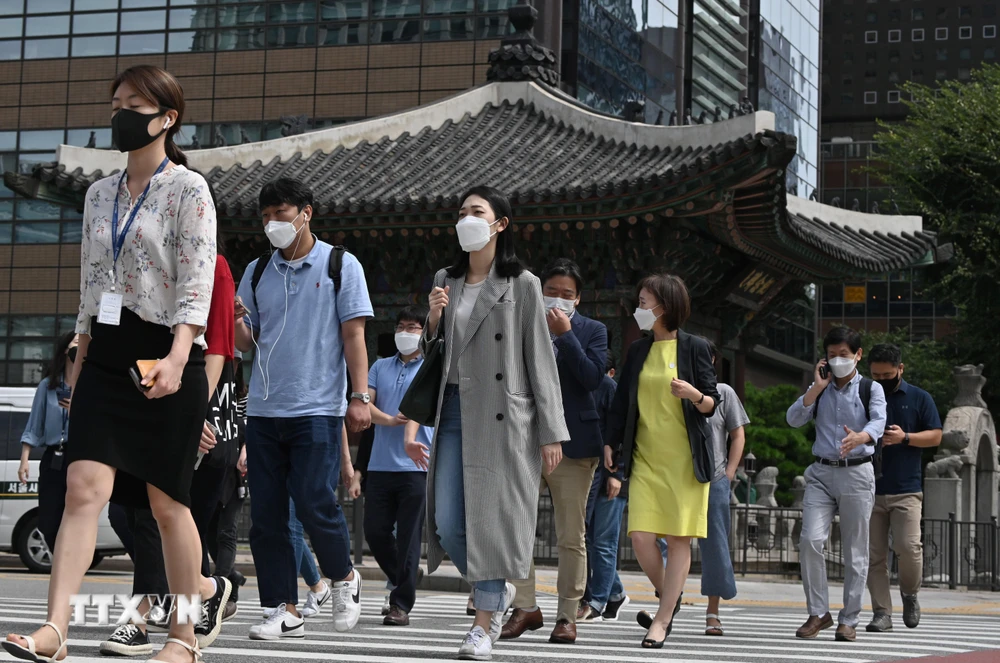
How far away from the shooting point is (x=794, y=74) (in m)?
56.7

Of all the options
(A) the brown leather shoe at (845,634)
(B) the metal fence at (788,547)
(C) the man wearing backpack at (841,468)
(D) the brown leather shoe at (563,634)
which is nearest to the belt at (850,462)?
(C) the man wearing backpack at (841,468)

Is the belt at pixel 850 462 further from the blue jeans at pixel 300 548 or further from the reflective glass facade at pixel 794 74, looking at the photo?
the reflective glass facade at pixel 794 74

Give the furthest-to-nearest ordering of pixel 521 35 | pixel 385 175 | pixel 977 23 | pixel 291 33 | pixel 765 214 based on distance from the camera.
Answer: pixel 977 23
pixel 291 33
pixel 521 35
pixel 385 175
pixel 765 214

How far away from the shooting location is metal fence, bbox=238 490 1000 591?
19219 mm

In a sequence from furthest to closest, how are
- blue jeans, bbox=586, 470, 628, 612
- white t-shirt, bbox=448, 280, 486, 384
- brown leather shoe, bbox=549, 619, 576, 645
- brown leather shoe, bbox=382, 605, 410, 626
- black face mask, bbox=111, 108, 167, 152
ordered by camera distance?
1. blue jeans, bbox=586, 470, 628, 612
2. brown leather shoe, bbox=382, 605, 410, 626
3. brown leather shoe, bbox=549, 619, 576, 645
4. white t-shirt, bbox=448, 280, 486, 384
5. black face mask, bbox=111, 108, 167, 152

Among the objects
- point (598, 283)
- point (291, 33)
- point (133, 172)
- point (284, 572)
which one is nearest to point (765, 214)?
point (598, 283)

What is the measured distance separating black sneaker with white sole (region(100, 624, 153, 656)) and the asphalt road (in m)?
0.05

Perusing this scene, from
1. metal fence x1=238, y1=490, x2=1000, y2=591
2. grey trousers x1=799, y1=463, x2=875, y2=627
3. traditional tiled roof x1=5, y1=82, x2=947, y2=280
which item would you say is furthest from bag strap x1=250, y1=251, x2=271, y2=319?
metal fence x1=238, y1=490, x2=1000, y2=591

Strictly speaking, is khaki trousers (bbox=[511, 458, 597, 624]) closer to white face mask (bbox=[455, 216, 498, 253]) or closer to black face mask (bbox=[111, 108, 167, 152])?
white face mask (bbox=[455, 216, 498, 253])

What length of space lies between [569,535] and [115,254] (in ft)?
12.5

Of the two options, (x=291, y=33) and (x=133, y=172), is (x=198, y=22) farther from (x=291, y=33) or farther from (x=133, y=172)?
(x=133, y=172)

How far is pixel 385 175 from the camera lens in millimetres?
21469

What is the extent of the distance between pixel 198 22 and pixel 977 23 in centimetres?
7819

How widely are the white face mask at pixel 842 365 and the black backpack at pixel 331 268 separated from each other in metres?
3.54
